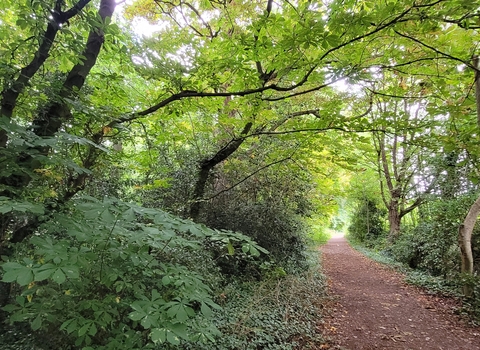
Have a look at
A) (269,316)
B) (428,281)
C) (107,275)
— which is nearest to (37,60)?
(107,275)

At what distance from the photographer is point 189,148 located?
6926mm

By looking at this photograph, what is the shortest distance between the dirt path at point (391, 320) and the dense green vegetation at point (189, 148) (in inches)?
23.7

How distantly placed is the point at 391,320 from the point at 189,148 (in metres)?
5.84

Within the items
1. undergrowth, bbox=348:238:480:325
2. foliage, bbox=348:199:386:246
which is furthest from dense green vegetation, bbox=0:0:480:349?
foliage, bbox=348:199:386:246

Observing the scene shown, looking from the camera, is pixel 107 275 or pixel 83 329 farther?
pixel 107 275

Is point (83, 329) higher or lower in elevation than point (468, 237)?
lower

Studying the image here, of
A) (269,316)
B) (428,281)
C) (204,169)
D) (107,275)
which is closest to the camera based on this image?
(107,275)

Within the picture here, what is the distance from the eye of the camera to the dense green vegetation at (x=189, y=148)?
1.97m

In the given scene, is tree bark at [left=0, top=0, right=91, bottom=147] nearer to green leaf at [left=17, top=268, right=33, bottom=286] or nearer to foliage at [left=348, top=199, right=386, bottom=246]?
green leaf at [left=17, top=268, right=33, bottom=286]

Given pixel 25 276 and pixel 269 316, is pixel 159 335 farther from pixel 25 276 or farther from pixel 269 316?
pixel 269 316

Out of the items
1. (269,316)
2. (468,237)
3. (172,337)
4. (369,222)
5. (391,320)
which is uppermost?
(369,222)

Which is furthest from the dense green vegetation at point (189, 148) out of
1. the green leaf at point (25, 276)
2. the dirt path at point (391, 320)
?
the dirt path at point (391, 320)

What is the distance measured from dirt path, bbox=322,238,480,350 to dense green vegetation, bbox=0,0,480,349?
60cm

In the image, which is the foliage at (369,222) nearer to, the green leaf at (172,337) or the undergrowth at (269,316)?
the undergrowth at (269,316)
